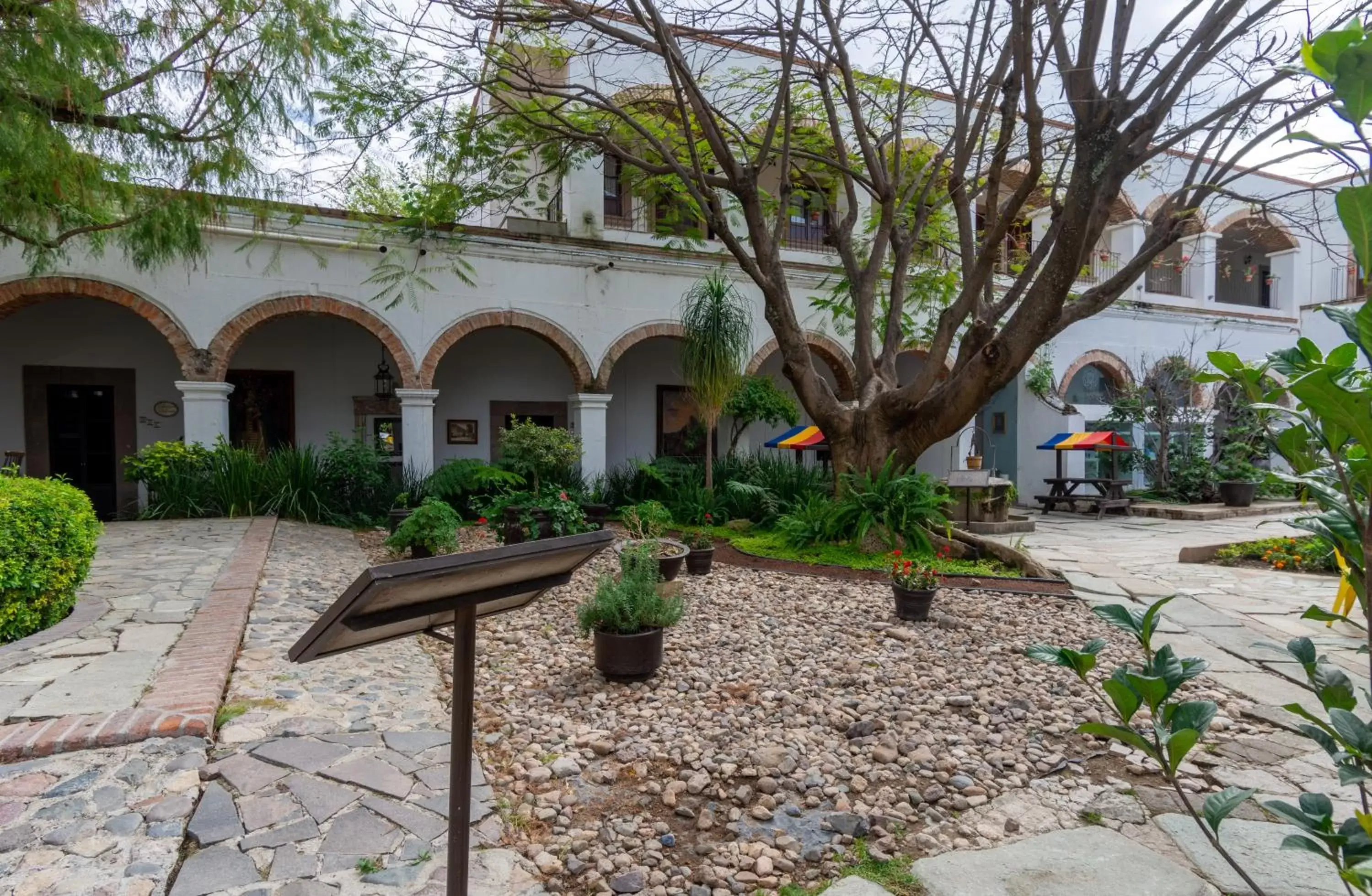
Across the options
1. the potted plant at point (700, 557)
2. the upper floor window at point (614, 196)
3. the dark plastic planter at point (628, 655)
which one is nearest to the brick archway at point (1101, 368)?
the upper floor window at point (614, 196)

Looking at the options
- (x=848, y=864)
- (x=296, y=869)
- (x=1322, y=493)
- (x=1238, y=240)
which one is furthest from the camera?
(x=1238, y=240)

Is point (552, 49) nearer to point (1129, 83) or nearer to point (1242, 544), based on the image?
point (1129, 83)

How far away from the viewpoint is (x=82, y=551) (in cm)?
427

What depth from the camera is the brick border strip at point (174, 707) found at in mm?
2598

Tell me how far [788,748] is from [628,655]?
1.07 metres

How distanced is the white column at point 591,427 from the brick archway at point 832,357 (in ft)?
8.23

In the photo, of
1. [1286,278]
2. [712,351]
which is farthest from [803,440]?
[1286,278]

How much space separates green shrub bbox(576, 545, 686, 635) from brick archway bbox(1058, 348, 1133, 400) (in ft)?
38.7

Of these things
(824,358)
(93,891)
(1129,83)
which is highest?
(1129,83)

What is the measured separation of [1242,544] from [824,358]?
6070 millimetres

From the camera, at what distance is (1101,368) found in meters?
14.0

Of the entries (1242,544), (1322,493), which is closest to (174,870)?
(1322,493)

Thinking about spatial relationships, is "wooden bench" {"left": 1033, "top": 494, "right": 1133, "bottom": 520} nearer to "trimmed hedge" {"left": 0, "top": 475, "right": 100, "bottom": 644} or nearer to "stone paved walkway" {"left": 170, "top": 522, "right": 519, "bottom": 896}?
"stone paved walkway" {"left": 170, "top": 522, "right": 519, "bottom": 896}

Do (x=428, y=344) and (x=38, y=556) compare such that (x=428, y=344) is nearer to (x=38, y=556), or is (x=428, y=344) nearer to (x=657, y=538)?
(x=657, y=538)
